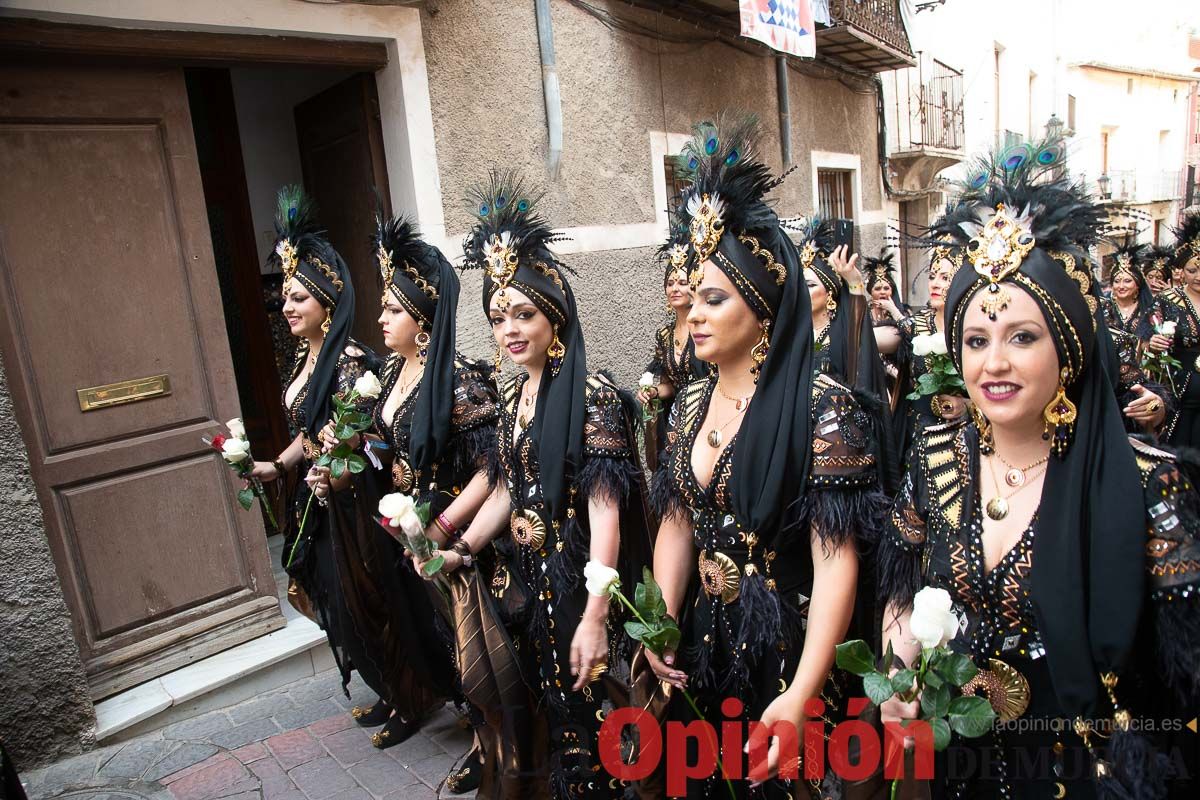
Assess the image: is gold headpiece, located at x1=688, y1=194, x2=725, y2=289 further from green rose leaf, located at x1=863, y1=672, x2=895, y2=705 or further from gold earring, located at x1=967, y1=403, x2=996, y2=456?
green rose leaf, located at x1=863, y1=672, x2=895, y2=705

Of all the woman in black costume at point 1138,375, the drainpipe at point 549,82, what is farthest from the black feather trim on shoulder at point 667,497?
the drainpipe at point 549,82

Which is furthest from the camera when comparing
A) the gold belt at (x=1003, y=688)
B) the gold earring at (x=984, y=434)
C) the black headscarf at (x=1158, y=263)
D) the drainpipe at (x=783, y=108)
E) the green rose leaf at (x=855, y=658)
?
the drainpipe at (x=783, y=108)

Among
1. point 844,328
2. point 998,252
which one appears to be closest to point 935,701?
point 998,252

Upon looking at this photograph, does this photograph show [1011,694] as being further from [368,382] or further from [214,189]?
[214,189]

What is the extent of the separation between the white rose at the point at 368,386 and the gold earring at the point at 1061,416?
279 centimetres

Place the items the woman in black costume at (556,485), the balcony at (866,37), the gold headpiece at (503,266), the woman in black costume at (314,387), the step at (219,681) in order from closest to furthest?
the woman in black costume at (556,485) → the gold headpiece at (503,266) → the woman in black costume at (314,387) → the step at (219,681) → the balcony at (866,37)

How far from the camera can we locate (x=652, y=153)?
7.35m

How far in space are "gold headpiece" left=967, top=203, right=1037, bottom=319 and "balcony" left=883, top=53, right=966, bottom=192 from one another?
39.1 ft

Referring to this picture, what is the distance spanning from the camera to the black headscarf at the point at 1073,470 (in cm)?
160

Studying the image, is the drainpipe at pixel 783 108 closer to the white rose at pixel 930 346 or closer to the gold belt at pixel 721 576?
the white rose at pixel 930 346

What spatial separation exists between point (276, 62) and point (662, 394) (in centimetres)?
323

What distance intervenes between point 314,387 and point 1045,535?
3.36 m

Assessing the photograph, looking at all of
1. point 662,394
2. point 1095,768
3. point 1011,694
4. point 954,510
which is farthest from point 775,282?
point 662,394

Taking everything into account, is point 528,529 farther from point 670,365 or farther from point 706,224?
point 670,365
